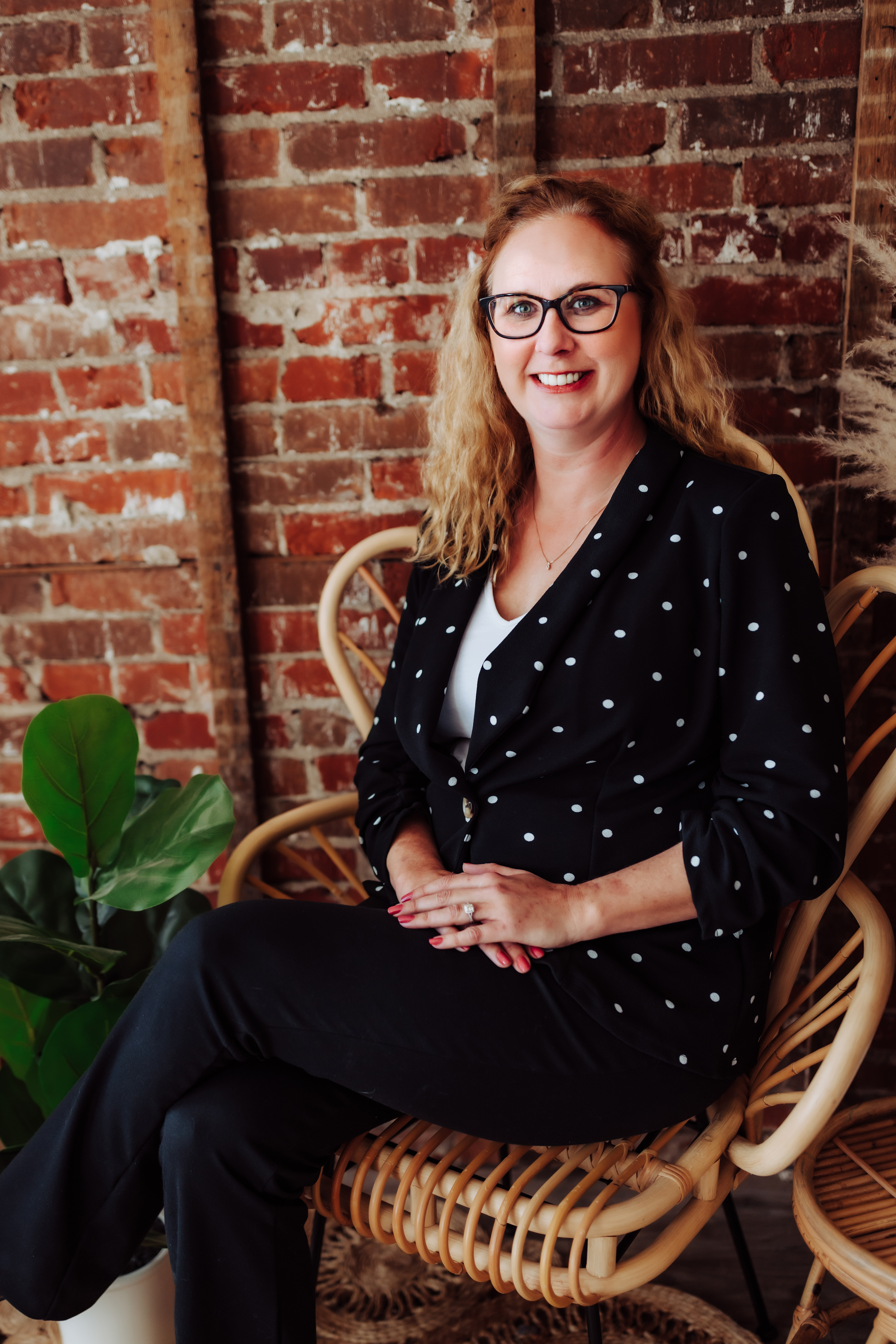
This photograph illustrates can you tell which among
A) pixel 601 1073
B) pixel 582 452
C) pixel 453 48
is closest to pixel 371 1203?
pixel 601 1073

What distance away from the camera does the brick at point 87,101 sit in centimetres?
159

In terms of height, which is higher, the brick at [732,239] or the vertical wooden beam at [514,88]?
the vertical wooden beam at [514,88]

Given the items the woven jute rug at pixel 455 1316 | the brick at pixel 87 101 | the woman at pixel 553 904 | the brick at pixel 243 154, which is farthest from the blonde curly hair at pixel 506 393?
the woven jute rug at pixel 455 1316

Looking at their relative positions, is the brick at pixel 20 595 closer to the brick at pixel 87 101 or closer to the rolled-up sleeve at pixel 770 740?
the brick at pixel 87 101

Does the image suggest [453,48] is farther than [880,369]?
Yes

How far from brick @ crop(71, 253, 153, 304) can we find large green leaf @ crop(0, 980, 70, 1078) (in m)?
1.16

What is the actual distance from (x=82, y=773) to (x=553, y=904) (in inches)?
25.5

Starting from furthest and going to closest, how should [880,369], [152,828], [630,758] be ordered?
[880,369] < [152,828] < [630,758]

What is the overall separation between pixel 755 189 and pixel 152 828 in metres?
1.37

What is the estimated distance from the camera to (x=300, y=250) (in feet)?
5.27

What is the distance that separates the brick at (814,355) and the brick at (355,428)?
635 millimetres

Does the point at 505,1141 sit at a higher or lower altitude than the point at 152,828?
lower

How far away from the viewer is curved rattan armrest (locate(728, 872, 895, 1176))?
40.3 inches

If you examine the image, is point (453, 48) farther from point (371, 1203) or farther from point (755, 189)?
point (371, 1203)
